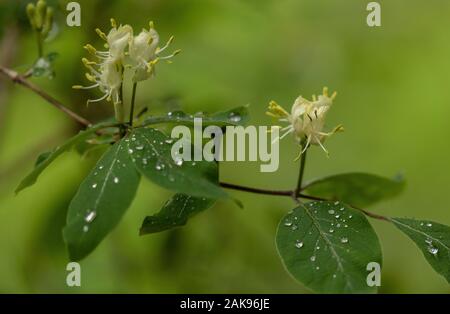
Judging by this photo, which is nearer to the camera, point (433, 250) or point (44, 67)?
point (433, 250)

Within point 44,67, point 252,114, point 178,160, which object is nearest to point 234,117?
point 178,160

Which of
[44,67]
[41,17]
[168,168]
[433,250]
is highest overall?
[41,17]

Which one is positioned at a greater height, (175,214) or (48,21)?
(48,21)

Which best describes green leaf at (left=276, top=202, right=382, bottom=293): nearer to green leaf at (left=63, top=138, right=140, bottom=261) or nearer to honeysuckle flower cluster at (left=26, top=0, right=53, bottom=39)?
green leaf at (left=63, top=138, right=140, bottom=261)

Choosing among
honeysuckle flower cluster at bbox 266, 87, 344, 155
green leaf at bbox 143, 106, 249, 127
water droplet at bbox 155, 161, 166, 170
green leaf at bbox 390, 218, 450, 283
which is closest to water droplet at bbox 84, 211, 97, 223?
water droplet at bbox 155, 161, 166, 170

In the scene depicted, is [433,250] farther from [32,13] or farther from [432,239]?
[32,13]

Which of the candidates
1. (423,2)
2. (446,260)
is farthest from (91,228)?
(423,2)

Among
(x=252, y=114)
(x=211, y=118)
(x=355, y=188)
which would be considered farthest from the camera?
(x=252, y=114)
